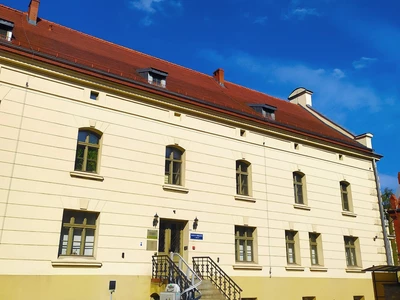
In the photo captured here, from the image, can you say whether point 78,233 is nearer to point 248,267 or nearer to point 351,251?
point 248,267

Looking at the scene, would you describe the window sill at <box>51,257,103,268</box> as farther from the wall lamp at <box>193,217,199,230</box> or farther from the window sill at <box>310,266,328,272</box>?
the window sill at <box>310,266,328,272</box>

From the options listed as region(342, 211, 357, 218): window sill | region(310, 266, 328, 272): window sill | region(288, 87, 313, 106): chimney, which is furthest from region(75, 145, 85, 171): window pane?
region(288, 87, 313, 106): chimney

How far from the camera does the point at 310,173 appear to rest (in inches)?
742

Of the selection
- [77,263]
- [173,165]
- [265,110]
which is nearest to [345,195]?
[265,110]

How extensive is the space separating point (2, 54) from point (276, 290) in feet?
44.0

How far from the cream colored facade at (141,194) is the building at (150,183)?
0.14 feet

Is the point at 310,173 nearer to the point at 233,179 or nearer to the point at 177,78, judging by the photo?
the point at 233,179

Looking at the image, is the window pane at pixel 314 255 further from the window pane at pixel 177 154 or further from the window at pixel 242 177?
the window pane at pixel 177 154

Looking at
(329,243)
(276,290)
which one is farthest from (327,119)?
(276,290)

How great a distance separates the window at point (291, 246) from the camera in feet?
56.1

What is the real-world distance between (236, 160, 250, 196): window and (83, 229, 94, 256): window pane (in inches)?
256

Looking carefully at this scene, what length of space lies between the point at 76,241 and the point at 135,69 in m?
7.82

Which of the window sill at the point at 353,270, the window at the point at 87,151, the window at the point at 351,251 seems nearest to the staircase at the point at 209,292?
the window at the point at 87,151

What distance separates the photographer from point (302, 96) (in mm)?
26656
